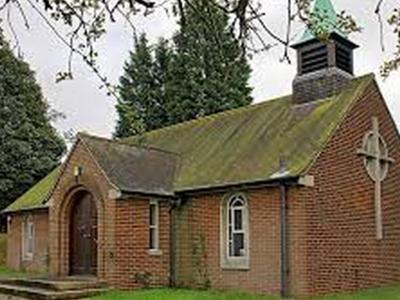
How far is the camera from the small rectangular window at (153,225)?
70.0ft

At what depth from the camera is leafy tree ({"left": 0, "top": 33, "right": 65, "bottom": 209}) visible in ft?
137

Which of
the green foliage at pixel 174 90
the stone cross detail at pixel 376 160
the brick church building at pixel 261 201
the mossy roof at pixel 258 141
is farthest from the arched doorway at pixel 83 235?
the green foliage at pixel 174 90

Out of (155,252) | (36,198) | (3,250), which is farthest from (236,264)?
(3,250)

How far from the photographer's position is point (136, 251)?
20547 mm

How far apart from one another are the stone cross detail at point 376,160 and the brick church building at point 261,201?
50 millimetres

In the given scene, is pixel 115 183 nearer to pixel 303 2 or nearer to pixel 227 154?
pixel 227 154

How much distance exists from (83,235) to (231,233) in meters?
5.33

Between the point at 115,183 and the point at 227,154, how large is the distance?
13.3 ft

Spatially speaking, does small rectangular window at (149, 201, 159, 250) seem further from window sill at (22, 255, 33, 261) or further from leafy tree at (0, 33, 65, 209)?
leafy tree at (0, 33, 65, 209)

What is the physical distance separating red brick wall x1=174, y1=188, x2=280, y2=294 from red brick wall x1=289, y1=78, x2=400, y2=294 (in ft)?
Answer: 2.41

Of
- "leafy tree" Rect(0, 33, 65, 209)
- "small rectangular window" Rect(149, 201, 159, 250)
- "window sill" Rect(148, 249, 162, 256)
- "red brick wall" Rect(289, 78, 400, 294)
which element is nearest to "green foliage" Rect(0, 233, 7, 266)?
"leafy tree" Rect(0, 33, 65, 209)

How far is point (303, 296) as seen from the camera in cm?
1805

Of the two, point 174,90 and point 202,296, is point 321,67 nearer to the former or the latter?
point 202,296

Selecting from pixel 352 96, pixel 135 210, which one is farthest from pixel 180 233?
pixel 352 96
